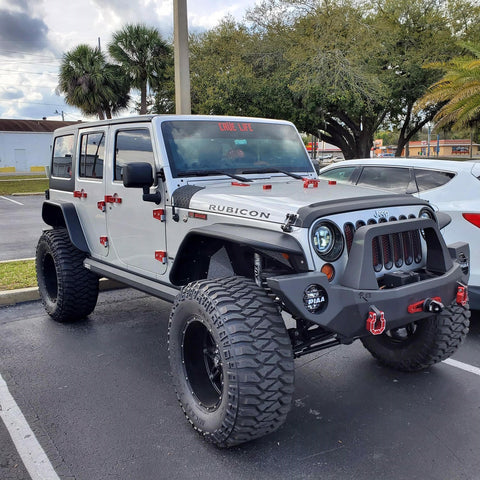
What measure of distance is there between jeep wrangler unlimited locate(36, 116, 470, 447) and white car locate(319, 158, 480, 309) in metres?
1.24

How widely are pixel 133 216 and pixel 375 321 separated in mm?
2239

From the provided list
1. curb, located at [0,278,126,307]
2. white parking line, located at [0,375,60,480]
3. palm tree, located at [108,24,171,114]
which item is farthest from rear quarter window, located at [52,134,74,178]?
palm tree, located at [108,24,171,114]

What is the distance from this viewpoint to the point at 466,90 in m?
14.0

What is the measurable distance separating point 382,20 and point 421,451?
71.3 feet

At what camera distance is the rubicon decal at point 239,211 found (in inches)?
116

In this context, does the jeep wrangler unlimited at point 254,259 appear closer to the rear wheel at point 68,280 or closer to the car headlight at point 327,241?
the car headlight at point 327,241

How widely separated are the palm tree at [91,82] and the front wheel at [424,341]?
2705 cm

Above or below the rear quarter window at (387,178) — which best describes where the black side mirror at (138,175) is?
above

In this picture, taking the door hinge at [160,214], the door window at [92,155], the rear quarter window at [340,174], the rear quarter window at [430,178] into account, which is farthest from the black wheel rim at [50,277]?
the rear quarter window at [430,178]

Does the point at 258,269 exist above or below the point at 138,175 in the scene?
below

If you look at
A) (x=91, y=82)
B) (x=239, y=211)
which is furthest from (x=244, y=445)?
(x=91, y=82)

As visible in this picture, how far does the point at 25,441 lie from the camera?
2982 mm

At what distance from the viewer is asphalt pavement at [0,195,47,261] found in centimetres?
839

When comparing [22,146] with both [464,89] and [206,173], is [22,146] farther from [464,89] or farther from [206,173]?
[206,173]
